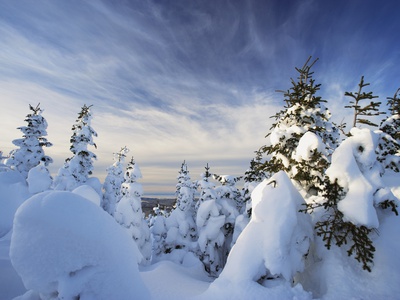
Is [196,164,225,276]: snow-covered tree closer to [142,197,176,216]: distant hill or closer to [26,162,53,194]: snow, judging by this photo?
[26,162,53,194]: snow

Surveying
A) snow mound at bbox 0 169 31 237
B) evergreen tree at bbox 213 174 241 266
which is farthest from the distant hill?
snow mound at bbox 0 169 31 237

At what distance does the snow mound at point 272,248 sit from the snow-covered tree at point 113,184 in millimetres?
28076

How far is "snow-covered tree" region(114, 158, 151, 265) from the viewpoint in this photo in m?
19.3

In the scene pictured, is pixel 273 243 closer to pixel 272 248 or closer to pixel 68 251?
pixel 272 248

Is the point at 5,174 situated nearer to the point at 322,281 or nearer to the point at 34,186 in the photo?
the point at 34,186

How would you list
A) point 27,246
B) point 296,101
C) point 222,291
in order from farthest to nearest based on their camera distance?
point 296,101 → point 222,291 → point 27,246

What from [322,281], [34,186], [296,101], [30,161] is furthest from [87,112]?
[322,281]

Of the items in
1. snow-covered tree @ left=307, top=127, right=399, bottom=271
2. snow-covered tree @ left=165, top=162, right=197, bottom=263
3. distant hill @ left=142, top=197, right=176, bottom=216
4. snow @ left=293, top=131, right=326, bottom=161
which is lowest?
distant hill @ left=142, top=197, right=176, bottom=216

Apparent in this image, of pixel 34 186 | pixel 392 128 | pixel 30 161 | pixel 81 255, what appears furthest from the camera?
pixel 30 161

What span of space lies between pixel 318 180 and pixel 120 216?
1713cm

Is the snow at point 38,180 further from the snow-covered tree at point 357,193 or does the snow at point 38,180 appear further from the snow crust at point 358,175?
the snow crust at point 358,175

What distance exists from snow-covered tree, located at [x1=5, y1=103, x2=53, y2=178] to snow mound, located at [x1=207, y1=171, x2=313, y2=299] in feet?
80.8

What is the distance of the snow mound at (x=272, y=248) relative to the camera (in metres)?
6.20

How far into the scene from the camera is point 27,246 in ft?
14.4
